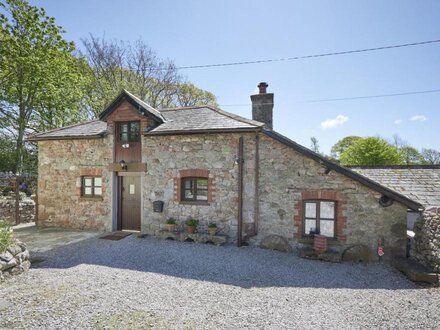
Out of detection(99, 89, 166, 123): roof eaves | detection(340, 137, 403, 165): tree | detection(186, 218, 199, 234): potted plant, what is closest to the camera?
detection(186, 218, 199, 234): potted plant

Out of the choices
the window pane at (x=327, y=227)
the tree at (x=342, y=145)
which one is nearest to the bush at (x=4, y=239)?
the window pane at (x=327, y=227)

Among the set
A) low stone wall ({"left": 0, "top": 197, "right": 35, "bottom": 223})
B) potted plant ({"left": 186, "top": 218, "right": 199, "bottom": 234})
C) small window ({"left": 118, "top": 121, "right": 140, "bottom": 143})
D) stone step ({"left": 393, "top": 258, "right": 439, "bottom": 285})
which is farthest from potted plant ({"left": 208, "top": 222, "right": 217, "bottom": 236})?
low stone wall ({"left": 0, "top": 197, "right": 35, "bottom": 223})

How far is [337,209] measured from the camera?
782 centimetres

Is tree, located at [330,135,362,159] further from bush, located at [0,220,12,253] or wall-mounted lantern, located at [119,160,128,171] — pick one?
bush, located at [0,220,12,253]

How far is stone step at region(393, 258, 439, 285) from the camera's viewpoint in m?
5.81

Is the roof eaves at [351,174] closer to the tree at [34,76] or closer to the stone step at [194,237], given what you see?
the stone step at [194,237]

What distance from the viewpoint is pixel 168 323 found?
4.05 metres

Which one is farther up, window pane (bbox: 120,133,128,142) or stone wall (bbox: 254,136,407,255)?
window pane (bbox: 120,133,128,142)

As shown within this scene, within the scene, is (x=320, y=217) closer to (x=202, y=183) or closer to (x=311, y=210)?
(x=311, y=210)

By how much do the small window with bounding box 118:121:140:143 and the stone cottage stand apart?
0.14 ft

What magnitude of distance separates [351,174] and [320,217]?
1.73m

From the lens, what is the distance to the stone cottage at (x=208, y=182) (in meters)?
7.67

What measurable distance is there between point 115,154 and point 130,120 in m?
1.59

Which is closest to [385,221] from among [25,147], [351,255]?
[351,255]
